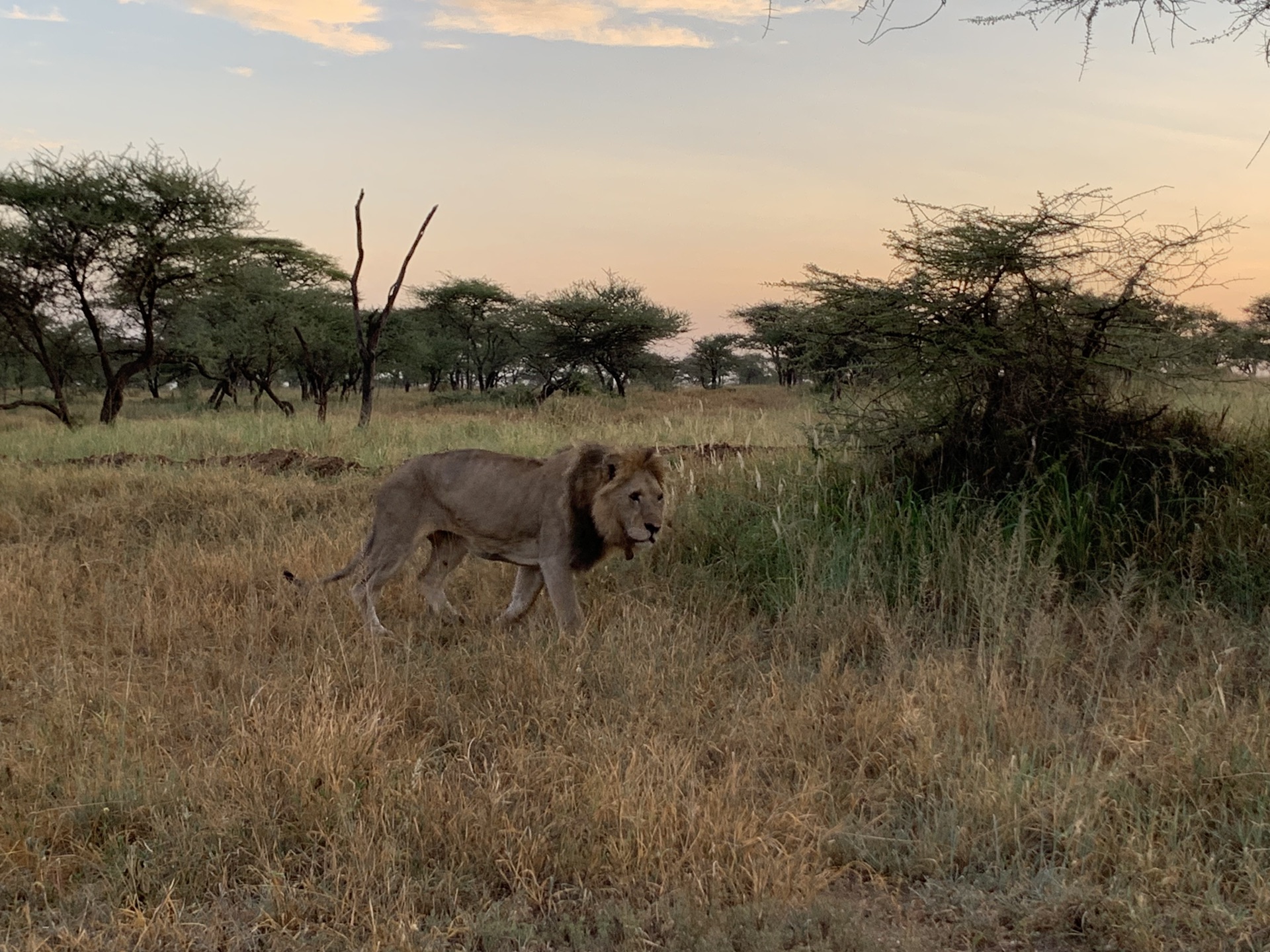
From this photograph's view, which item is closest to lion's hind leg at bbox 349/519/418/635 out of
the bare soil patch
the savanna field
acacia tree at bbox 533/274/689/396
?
the savanna field

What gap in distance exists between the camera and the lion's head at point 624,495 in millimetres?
5309

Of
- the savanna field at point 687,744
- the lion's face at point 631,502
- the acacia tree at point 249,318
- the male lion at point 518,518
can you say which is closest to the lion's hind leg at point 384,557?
the male lion at point 518,518

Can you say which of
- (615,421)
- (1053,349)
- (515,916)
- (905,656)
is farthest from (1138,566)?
(615,421)

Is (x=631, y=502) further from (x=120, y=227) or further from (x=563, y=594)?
(x=120, y=227)

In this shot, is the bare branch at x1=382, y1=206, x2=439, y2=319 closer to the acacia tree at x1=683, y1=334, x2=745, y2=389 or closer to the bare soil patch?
the bare soil patch

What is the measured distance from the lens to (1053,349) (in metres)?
6.99

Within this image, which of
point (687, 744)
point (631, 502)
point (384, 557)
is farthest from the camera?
point (384, 557)

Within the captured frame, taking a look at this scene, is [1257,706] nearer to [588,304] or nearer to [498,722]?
[498,722]

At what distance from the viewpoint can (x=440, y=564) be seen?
629 cm

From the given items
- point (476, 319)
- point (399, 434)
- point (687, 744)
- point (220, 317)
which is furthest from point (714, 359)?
point (687, 744)

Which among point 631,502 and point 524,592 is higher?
point 631,502

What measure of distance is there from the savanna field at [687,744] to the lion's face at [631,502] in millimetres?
584

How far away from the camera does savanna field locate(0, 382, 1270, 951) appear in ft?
9.18

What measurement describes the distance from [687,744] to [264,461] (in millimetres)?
9486
